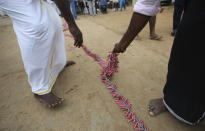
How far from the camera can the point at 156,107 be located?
111cm

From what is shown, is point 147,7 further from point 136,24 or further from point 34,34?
point 34,34

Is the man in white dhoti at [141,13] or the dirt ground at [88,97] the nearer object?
the man in white dhoti at [141,13]

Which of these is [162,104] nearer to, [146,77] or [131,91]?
[131,91]

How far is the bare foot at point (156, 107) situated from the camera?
109 centimetres

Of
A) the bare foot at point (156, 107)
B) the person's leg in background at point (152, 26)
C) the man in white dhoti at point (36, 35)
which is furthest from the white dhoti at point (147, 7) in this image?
the person's leg in background at point (152, 26)

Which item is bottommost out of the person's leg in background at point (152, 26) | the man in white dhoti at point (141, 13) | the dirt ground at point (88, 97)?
the dirt ground at point (88, 97)

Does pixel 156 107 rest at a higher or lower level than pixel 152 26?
lower

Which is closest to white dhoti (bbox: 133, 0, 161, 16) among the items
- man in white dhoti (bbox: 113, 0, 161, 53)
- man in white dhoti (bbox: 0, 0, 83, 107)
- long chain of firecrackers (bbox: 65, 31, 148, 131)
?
man in white dhoti (bbox: 113, 0, 161, 53)

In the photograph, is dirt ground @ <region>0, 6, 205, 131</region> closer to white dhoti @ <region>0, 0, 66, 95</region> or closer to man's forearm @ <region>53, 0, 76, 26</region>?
white dhoti @ <region>0, 0, 66, 95</region>

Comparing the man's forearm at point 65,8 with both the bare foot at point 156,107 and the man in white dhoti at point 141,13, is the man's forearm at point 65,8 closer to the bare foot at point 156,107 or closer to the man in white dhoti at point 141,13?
the man in white dhoti at point 141,13

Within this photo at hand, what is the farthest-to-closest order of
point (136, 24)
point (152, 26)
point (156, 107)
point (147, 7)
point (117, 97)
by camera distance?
point (152, 26) → point (117, 97) → point (156, 107) → point (136, 24) → point (147, 7)

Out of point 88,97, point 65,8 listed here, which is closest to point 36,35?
point 65,8

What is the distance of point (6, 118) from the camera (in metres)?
1.14

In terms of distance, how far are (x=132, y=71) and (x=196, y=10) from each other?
3.69 feet
